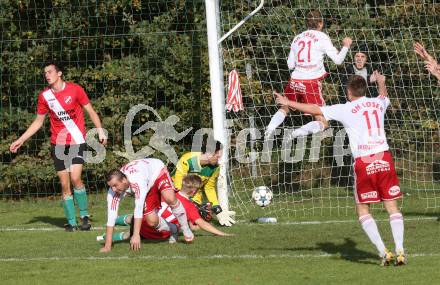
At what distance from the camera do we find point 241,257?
31.4 ft

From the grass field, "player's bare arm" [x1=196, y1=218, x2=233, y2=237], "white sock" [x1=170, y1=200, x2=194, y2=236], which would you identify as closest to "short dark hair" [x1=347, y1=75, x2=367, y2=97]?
the grass field

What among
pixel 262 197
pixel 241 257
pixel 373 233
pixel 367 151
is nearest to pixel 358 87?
pixel 367 151

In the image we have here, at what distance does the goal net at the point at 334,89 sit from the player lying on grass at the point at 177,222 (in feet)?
10.1

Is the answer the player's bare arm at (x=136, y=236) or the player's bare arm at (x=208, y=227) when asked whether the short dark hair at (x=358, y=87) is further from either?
the player's bare arm at (x=208, y=227)

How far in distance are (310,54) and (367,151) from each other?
4.82 meters

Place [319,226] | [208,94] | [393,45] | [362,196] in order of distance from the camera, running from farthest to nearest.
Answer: [208,94]
[393,45]
[319,226]
[362,196]

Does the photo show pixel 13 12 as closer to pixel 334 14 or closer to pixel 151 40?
pixel 151 40

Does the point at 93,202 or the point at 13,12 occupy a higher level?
the point at 13,12

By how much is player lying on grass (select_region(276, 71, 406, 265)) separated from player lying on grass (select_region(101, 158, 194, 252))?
2.21m

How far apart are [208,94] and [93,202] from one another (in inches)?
105

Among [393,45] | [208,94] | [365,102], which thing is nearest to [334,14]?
[393,45]

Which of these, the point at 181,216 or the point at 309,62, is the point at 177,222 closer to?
the point at 181,216

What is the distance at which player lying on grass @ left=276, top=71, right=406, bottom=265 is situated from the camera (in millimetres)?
8945

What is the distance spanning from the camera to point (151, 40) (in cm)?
1645
